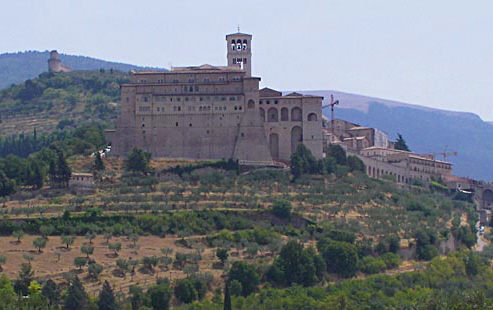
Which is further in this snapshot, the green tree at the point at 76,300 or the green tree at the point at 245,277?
the green tree at the point at 245,277

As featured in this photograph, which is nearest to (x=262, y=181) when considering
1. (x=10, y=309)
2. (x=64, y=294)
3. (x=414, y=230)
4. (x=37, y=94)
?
(x=414, y=230)

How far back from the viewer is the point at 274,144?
286ft

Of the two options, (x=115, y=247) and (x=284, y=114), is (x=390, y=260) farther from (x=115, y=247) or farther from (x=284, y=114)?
(x=115, y=247)

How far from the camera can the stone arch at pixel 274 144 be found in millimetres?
86875

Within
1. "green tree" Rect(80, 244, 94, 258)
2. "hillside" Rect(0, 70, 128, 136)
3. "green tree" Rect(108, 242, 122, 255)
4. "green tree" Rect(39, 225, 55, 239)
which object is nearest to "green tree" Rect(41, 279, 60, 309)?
"green tree" Rect(80, 244, 94, 258)

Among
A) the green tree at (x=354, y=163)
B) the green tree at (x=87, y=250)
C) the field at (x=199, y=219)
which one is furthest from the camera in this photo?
the green tree at (x=354, y=163)

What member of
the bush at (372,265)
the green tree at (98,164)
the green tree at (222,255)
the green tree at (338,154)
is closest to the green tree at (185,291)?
the green tree at (222,255)

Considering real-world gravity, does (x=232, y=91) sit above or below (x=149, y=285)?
above

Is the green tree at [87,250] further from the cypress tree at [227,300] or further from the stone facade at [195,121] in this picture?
the stone facade at [195,121]

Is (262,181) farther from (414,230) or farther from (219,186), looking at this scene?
(414,230)

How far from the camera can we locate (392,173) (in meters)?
97.6

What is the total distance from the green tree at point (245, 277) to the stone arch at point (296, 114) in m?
22.2

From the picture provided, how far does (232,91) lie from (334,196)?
10.6 metres

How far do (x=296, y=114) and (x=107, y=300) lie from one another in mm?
31234
